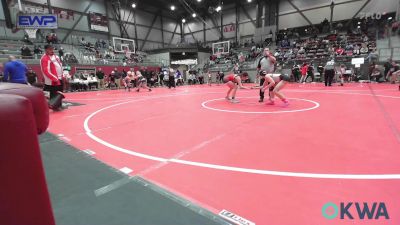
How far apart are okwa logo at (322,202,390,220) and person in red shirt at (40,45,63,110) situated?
6.67 meters

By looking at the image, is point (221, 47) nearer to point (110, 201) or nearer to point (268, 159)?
point (268, 159)

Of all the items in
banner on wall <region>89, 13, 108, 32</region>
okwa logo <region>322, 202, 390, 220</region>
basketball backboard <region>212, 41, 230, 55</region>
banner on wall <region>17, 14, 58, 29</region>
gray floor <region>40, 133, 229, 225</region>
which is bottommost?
okwa logo <region>322, 202, 390, 220</region>

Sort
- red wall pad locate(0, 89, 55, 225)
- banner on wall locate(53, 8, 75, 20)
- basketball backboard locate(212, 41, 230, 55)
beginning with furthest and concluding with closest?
1. basketball backboard locate(212, 41, 230, 55)
2. banner on wall locate(53, 8, 75, 20)
3. red wall pad locate(0, 89, 55, 225)

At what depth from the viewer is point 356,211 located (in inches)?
66.7

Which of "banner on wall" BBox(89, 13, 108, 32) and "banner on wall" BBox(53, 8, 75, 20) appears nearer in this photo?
"banner on wall" BBox(53, 8, 75, 20)

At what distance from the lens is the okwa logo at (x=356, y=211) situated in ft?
5.35

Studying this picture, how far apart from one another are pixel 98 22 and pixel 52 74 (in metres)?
25.7

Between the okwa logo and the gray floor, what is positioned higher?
the gray floor

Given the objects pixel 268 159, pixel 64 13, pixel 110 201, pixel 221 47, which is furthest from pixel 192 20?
pixel 110 201

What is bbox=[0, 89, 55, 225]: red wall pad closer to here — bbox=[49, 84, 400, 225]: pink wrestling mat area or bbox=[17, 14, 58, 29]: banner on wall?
bbox=[49, 84, 400, 225]: pink wrestling mat area

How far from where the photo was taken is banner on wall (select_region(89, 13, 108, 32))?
2797 centimetres

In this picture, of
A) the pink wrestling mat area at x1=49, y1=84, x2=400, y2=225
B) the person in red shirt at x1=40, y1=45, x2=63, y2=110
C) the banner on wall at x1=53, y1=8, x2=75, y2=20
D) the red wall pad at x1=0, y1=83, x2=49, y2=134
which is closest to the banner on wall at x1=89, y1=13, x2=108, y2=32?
the banner on wall at x1=53, y1=8, x2=75, y2=20

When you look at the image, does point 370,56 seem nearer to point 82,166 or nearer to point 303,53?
point 303,53

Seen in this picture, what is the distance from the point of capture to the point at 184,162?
262 centimetres
